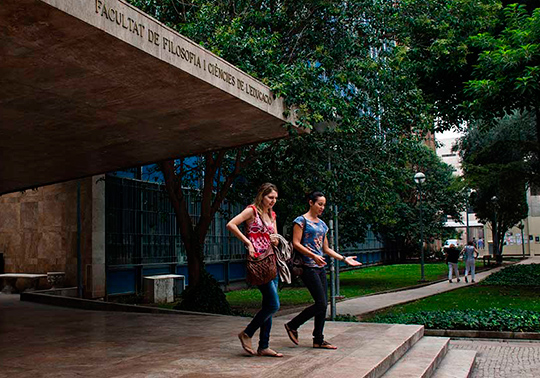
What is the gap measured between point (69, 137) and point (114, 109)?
5.95 feet

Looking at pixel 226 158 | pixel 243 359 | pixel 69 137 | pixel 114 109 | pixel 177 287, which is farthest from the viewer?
pixel 177 287

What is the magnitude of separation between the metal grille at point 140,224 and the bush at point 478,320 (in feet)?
26.6

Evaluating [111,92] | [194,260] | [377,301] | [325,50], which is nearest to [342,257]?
[111,92]

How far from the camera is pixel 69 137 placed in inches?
364

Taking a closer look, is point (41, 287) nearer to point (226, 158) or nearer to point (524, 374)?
point (226, 158)

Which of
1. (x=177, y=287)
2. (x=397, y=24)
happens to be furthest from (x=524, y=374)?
(x=177, y=287)

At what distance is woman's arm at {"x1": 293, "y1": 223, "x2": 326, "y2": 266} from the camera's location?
6.63 m

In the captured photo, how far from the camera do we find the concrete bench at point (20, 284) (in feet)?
57.0

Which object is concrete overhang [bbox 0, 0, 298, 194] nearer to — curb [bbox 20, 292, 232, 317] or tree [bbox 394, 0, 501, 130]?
curb [bbox 20, 292, 232, 317]

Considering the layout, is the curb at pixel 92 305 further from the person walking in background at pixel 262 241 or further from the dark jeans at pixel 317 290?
the person walking in background at pixel 262 241

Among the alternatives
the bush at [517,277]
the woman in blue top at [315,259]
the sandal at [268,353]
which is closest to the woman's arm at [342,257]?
the woman in blue top at [315,259]

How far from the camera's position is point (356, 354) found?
6738mm

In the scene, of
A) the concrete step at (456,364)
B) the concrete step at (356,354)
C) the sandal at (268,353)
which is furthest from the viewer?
the concrete step at (456,364)

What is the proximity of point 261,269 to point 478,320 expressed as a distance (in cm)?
664
